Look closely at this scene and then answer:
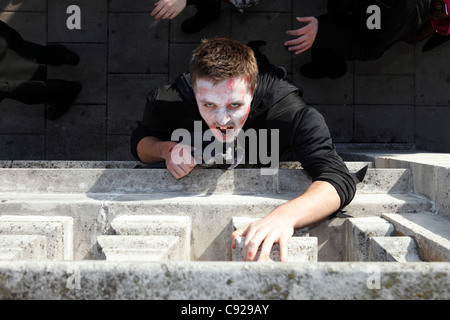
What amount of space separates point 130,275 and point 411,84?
4.88 meters

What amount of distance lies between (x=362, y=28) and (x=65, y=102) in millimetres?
3770

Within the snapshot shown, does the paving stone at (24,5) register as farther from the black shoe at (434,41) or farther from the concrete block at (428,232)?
the black shoe at (434,41)

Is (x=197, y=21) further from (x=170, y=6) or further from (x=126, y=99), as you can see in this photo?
(x=126, y=99)

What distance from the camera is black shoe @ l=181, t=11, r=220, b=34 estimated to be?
16.0 ft

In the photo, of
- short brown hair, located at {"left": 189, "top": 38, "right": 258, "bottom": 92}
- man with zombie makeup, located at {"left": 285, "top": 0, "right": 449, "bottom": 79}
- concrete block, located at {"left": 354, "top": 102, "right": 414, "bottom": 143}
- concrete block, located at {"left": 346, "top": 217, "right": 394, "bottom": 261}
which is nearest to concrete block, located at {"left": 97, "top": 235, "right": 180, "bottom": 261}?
concrete block, located at {"left": 346, "top": 217, "right": 394, "bottom": 261}

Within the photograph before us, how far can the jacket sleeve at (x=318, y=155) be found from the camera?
2572mm

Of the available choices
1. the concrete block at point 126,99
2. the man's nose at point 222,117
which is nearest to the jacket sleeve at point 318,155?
the man's nose at point 222,117

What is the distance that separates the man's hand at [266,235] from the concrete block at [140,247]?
36cm

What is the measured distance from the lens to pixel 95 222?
8.21 feet

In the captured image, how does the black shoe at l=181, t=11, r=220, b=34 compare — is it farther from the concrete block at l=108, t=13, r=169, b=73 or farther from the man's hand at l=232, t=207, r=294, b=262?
the man's hand at l=232, t=207, r=294, b=262

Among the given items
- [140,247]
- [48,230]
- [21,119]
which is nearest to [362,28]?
[140,247]

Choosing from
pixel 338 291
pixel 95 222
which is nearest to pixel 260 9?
pixel 95 222

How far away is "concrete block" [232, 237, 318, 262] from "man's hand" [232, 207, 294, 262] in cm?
4
